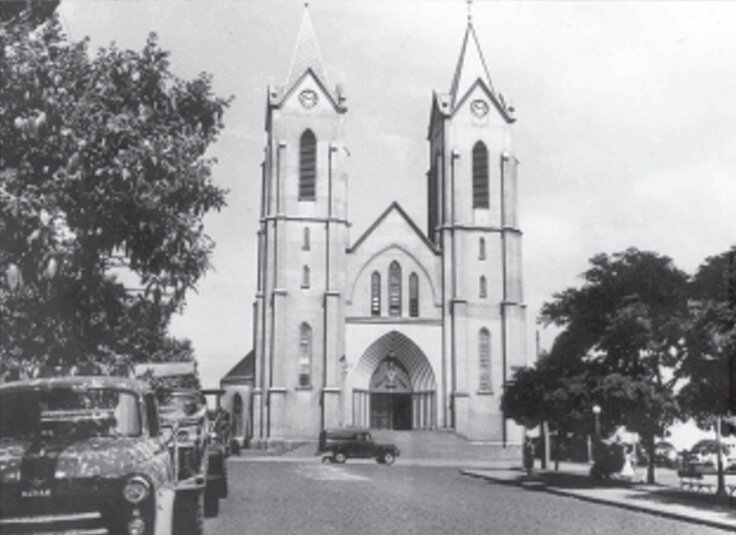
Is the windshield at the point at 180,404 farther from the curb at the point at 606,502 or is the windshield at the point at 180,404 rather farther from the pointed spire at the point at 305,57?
the pointed spire at the point at 305,57

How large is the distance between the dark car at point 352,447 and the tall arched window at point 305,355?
9360mm

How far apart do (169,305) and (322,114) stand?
4592 centimetres

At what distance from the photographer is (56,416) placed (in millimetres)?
8977

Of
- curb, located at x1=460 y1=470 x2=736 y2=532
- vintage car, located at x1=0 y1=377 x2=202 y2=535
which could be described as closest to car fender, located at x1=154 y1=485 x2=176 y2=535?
vintage car, located at x1=0 y1=377 x2=202 y2=535

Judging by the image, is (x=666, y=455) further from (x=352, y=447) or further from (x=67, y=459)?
(x=67, y=459)

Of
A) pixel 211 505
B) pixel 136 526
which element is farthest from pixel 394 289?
pixel 136 526

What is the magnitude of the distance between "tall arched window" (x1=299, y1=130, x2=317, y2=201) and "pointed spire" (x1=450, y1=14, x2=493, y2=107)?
29.4 feet

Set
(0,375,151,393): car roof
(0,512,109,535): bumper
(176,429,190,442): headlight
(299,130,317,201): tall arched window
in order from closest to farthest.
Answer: (0,512,109,535): bumper → (0,375,151,393): car roof → (176,429,190,442): headlight → (299,130,317,201): tall arched window

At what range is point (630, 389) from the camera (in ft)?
82.2

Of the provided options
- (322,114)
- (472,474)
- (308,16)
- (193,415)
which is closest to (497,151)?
(322,114)

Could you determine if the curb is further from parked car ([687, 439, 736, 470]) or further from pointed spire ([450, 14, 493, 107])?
pointed spire ([450, 14, 493, 107])

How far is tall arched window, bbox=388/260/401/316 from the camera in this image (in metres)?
55.3

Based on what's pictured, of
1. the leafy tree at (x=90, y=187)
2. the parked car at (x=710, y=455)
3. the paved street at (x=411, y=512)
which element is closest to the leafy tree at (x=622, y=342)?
the paved street at (x=411, y=512)

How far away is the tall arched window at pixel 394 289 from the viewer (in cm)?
5531
